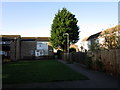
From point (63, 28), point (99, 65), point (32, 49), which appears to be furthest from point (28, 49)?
point (99, 65)

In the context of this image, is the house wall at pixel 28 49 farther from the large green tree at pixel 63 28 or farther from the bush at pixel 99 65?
the bush at pixel 99 65

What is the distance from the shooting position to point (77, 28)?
40.6 m

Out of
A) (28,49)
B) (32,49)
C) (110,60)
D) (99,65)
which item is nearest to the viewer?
(110,60)

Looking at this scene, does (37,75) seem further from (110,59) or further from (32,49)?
(32,49)

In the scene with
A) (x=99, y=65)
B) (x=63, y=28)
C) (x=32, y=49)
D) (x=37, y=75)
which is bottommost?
(x=37, y=75)

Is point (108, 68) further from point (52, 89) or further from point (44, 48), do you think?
point (44, 48)

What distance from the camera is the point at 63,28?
38.8 metres

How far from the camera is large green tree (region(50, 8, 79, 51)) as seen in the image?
1523 inches

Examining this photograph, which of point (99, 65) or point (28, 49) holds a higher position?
point (28, 49)

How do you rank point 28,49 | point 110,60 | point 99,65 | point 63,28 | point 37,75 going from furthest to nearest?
1. point 28,49
2. point 63,28
3. point 99,65
4. point 110,60
5. point 37,75

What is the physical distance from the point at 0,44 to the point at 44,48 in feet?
55.0

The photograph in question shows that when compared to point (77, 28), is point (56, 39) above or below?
below

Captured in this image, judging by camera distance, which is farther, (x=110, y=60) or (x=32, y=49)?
(x=32, y=49)

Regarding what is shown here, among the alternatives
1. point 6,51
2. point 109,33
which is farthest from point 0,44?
point 109,33
